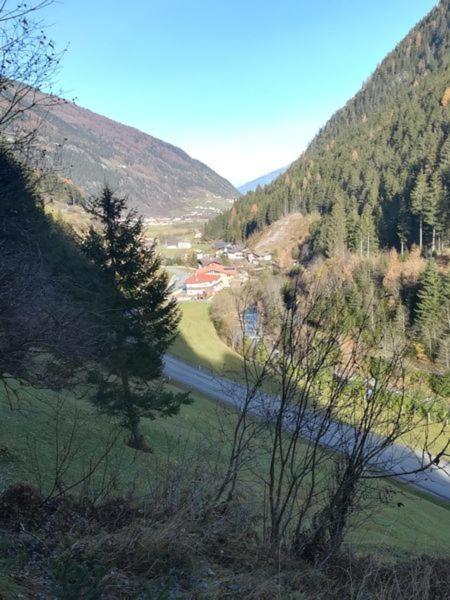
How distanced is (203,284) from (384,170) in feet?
197

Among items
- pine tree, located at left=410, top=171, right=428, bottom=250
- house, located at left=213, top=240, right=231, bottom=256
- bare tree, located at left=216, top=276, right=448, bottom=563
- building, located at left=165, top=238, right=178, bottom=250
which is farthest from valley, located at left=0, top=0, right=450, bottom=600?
building, located at left=165, top=238, right=178, bottom=250

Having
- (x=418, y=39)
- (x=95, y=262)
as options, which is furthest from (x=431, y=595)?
(x=418, y=39)

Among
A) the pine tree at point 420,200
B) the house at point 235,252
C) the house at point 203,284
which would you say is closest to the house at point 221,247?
the house at point 235,252

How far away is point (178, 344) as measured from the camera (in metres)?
44.7

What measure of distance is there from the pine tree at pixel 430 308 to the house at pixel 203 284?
3347cm

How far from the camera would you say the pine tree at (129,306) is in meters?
13.4

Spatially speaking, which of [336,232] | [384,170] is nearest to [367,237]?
[336,232]

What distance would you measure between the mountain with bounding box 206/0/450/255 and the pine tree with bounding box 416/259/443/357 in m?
20.8

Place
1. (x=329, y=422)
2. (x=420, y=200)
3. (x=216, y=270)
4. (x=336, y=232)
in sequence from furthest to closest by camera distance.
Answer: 1. (x=216, y=270)
2. (x=336, y=232)
3. (x=420, y=200)
4. (x=329, y=422)

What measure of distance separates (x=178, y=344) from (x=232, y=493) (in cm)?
3944

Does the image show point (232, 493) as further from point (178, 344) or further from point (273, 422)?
point (178, 344)

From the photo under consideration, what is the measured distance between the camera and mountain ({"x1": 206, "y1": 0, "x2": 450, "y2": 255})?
6906 centimetres

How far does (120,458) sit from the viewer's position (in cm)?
1102

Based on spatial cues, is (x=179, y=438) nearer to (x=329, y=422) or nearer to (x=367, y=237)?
(x=329, y=422)
